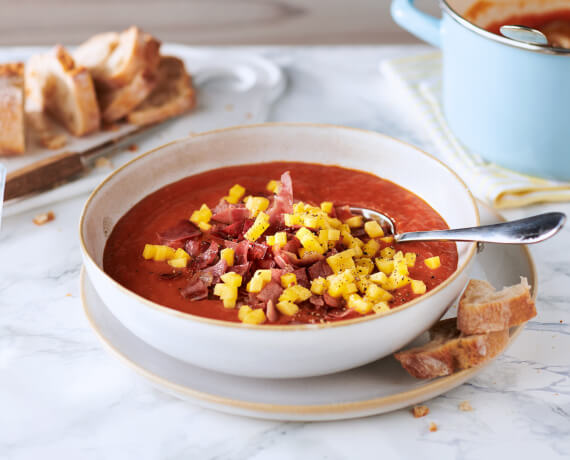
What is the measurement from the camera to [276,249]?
73.7 inches

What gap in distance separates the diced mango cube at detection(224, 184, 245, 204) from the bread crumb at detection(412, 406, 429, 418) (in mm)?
910

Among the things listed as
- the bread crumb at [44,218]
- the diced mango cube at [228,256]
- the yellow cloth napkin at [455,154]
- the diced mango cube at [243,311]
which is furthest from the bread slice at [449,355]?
the bread crumb at [44,218]

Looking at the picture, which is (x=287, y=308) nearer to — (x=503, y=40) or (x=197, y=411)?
(x=197, y=411)

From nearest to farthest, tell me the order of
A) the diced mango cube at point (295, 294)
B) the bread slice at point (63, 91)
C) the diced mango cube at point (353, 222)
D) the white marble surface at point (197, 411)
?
the white marble surface at point (197, 411) → the diced mango cube at point (295, 294) → the diced mango cube at point (353, 222) → the bread slice at point (63, 91)

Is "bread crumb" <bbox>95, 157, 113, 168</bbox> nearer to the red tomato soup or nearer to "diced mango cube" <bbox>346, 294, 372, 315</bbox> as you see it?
the red tomato soup

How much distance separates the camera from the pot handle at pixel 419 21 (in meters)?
2.76

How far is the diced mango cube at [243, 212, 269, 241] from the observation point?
6.38 ft

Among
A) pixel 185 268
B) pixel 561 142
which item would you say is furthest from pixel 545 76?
pixel 185 268

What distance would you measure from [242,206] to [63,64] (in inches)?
52.3

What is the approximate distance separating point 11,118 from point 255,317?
1599 mm

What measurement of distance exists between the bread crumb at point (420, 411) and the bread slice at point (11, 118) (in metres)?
1.92

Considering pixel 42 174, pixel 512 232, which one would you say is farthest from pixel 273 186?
pixel 42 174

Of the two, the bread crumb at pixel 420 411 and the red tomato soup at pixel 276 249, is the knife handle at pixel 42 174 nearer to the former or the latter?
the red tomato soup at pixel 276 249

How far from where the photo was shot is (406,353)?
1.61m
